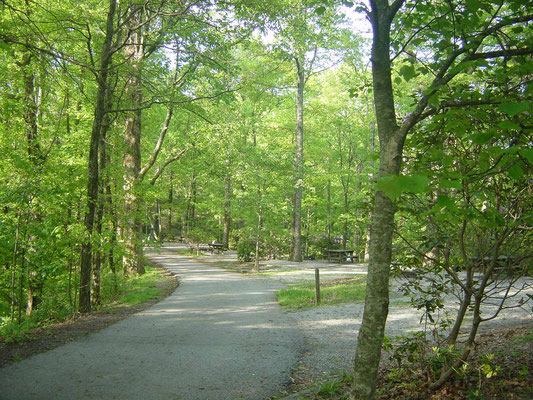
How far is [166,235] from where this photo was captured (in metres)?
45.1

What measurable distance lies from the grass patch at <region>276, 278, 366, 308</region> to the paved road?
1.36 m

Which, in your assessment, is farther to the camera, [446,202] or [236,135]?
[236,135]

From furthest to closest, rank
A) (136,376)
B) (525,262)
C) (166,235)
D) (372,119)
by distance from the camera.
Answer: (166,235) → (372,119) → (136,376) → (525,262)

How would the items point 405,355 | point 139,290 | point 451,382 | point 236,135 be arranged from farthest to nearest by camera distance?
1. point 236,135
2. point 139,290
3. point 405,355
4. point 451,382

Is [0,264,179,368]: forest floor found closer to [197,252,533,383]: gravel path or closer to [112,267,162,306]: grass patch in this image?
[112,267,162,306]: grass patch

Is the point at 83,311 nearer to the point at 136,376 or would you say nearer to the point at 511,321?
the point at 136,376

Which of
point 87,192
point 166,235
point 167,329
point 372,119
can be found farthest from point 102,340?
point 166,235

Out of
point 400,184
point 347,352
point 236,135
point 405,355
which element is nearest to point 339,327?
point 347,352

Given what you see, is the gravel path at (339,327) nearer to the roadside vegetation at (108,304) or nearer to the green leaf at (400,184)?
the green leaf at (400,184)

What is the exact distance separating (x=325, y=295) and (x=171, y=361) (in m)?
6.64

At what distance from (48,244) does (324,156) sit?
84.4ft

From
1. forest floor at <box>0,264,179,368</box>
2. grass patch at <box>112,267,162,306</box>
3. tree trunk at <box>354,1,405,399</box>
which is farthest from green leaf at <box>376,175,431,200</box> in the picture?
grass patch at <box>112,267,162,306</box>

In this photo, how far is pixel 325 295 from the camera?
11289 mm

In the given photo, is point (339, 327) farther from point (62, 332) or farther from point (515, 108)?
point (515, 108)
